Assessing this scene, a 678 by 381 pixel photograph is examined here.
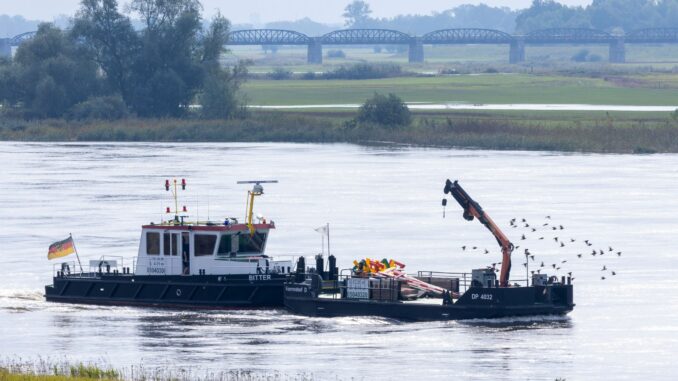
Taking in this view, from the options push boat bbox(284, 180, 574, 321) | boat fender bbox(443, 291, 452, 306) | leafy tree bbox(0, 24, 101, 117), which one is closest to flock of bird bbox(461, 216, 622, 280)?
push boat bbox(284, 180, 574, 321)

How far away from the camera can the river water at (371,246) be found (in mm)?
36531

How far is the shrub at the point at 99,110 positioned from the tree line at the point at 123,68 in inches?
3.2

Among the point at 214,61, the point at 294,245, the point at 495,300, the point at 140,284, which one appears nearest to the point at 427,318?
the point at 495,300

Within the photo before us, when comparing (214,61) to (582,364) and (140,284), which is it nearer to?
(140,284)

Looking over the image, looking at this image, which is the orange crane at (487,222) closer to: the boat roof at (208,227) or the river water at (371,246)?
the river water at (371,246)

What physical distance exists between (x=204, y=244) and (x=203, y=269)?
2.48ft

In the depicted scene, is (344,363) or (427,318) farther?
(427,318)

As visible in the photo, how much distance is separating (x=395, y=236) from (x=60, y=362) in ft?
76.2

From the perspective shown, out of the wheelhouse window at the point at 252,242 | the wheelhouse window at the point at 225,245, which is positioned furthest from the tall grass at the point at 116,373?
the wheelhouse window at the point at 252,242

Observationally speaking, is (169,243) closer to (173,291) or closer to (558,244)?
(173,291)

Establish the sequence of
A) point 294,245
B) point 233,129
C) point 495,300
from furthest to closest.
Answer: point 233,129 → point 294,245 → point 495,300

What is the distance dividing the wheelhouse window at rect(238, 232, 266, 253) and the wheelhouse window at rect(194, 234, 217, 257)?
2.79ft

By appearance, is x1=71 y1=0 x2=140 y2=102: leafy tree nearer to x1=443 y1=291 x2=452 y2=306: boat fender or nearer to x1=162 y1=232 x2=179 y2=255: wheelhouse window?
x1=162 y1=232 x2=179 y2=255: wheelhouse window

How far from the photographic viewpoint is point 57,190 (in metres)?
77.1
